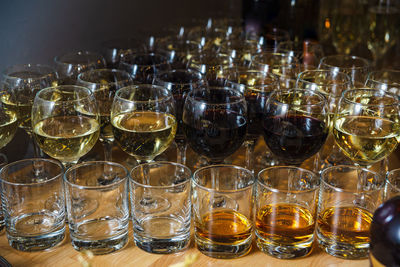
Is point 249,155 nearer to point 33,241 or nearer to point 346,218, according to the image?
point 346,218

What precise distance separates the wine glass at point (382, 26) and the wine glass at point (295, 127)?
4.68 feet

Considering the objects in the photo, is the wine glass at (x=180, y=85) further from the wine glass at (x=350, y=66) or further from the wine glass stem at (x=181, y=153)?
the wine glass at (x=350, y=66)

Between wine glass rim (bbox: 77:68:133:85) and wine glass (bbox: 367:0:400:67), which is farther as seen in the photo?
wine glass (bbox: 367:0:400:67)

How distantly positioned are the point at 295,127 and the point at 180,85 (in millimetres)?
299

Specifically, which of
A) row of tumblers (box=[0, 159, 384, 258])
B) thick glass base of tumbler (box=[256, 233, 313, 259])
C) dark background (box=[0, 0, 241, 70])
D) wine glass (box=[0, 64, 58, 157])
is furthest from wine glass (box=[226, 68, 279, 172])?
dark background (box=[0, 0, 241, 70])

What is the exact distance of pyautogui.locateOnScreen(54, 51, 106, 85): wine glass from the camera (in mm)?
1396

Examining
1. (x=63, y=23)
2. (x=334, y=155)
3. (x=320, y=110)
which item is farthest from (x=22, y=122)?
(x=334, y=155)

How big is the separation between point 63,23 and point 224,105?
2.63 ft

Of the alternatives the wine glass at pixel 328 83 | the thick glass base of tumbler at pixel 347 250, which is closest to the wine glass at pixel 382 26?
the wine glass at pixel 328 83

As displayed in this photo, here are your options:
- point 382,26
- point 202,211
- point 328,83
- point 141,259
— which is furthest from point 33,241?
point 382,26

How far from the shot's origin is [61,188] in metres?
0.97

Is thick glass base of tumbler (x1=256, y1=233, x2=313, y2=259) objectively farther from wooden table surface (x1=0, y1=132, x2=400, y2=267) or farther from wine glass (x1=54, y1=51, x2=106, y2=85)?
wine glass (x1=54, y1=51, x2=106, y2=85)

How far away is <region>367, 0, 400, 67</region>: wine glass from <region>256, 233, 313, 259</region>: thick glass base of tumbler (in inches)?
64.4

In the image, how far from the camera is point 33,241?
952 mm
